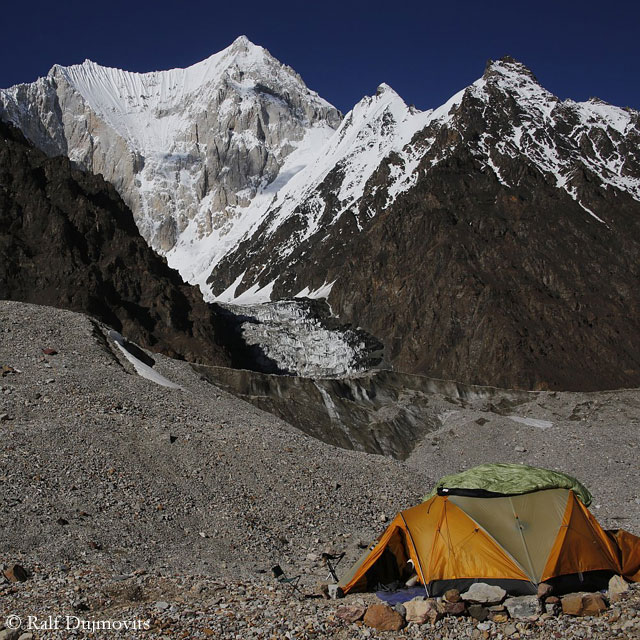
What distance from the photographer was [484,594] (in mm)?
11672

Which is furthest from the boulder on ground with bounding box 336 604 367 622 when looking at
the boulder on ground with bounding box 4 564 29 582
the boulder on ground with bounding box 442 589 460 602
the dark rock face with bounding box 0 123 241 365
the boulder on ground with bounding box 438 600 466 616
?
the dark rock face with bounding box 0 123 241 365

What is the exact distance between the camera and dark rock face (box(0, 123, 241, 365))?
224ft

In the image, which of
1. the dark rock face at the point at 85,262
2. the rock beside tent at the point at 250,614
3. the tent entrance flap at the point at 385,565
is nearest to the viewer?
the rock beside tent at the point at 250,614

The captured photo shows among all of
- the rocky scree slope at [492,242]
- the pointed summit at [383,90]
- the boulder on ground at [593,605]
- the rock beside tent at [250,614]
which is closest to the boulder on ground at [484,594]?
the rock beside tent at [250,614]

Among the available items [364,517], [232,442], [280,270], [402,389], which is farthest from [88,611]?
[280,270]

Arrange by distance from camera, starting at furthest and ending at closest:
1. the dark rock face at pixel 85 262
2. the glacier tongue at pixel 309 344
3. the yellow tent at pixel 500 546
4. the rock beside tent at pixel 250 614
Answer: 1. the glacier tongue at pixel 309 344
2. the dark rock face at pixel 85 262
3. the yellow tent at pixel 500 546
4. the rock beside tent at pixel 250 614

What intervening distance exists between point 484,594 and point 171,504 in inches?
390

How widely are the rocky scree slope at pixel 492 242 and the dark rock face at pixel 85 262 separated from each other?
29342mm

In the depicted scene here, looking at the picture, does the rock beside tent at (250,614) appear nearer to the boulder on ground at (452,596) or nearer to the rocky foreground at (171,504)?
the rocky foreground at (171,504)

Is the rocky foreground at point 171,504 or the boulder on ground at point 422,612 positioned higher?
the rocky foreground at point 171,504

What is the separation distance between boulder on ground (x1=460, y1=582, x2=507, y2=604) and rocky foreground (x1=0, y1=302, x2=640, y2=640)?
61 centimetres

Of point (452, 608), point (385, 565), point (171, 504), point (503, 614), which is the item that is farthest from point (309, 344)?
point (503, 614)

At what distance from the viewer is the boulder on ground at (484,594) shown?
37.9 ft

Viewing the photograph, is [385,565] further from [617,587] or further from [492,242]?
[492,242]
